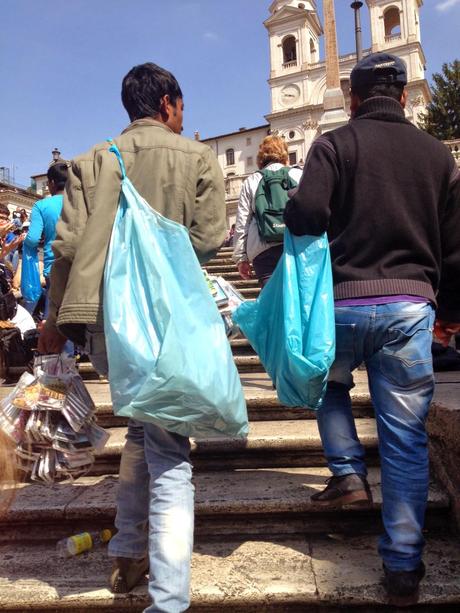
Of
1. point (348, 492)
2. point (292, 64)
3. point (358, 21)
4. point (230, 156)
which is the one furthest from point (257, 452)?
point (230, 156)

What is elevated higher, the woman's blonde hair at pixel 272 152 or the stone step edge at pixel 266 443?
the woman's blonde hair at pixel 272 152

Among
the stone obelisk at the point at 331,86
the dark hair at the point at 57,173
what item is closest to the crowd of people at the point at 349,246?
the dark hair at the point at 57,173

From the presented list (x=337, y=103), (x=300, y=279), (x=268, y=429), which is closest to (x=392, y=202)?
(x=300, y=279)

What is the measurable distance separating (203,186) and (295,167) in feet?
7.95

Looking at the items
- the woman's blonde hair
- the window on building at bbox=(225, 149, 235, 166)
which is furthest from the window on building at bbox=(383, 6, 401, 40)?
the woman's blonde hair

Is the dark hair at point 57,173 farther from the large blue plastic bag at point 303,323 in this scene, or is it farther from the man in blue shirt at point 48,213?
the large blue plastic bag at point 303,323

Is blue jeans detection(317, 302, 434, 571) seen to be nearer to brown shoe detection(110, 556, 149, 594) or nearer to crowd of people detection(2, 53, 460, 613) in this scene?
crowd of people detection(2, 53, 460, 613)

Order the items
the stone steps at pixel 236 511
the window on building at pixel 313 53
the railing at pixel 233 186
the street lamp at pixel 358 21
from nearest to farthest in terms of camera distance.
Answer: the stone steps at pixel 236 511 → the street lamp at pixel 358 21 → the railing at pixel 233 186 → the window on building at pixel 313 53

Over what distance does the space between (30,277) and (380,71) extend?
356cm

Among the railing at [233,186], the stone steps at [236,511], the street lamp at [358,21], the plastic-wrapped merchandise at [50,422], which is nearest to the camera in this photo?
the plastic-wrapped merchandise at [50,422]

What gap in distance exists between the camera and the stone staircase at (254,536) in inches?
82.4

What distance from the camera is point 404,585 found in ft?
6.44

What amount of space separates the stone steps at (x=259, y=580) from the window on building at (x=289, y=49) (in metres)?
58.9

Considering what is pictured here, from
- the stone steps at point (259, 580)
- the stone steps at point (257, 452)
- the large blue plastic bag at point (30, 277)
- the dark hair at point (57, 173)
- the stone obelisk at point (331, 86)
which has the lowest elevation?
the stone steps at point (259, 580)
